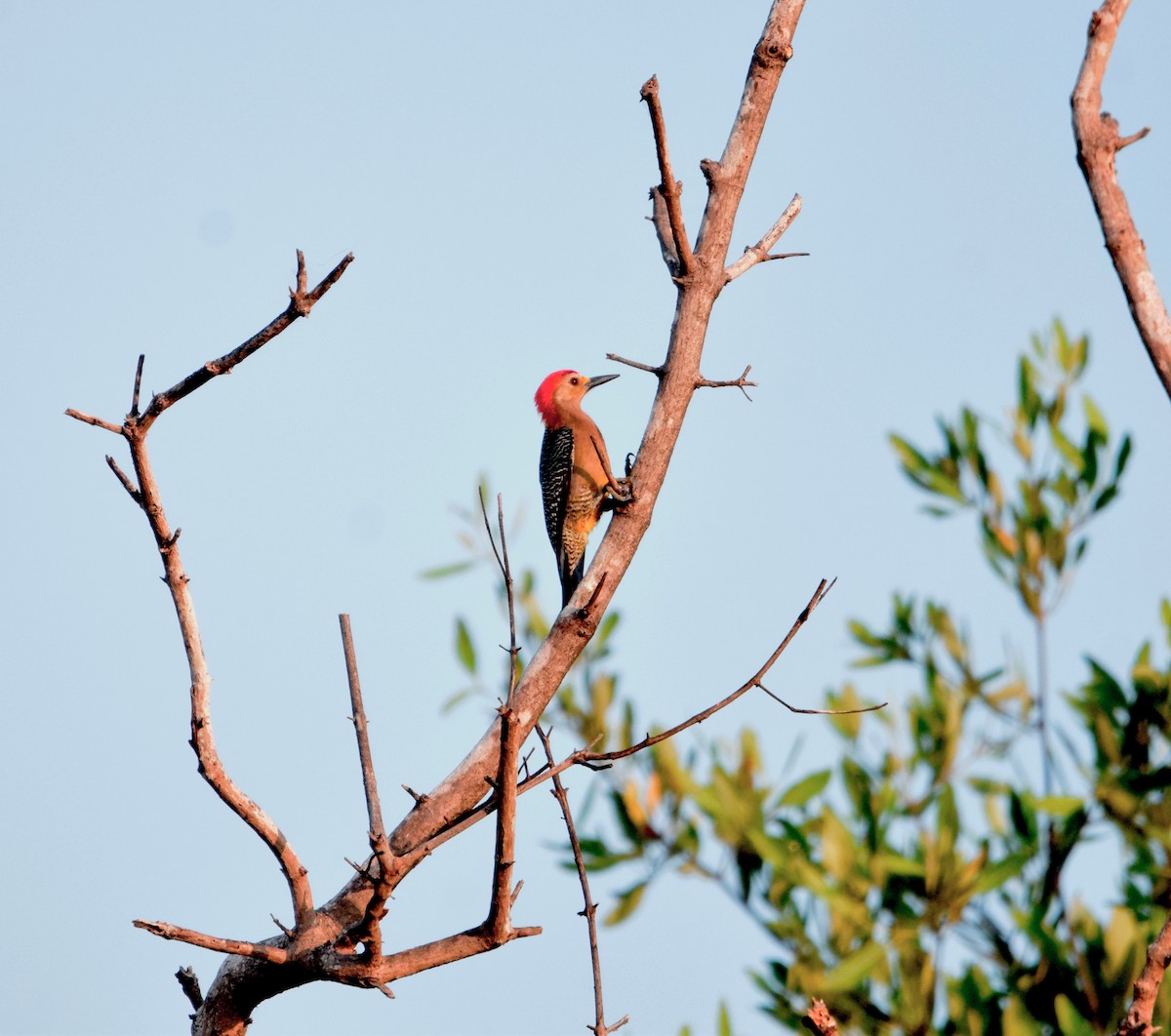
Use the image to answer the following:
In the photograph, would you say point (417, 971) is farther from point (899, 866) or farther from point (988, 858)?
point (988, 858)

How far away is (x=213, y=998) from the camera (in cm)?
347

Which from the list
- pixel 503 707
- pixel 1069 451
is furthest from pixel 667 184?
pixel 1069 451

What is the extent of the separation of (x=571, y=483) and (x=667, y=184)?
3402mm

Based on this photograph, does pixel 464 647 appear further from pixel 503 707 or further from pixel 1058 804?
pixel 503 707

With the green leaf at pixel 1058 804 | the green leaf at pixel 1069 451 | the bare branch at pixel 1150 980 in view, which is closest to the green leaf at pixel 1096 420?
the green leaf at pixel 1069 451

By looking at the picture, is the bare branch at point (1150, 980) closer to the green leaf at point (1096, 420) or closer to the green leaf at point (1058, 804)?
the green leaf at point (1058, 804)

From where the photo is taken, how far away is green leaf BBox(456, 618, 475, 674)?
6.43 metres

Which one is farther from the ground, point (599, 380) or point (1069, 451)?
point (599, 380)

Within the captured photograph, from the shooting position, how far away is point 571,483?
22.9ft

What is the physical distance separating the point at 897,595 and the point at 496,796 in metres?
4.80

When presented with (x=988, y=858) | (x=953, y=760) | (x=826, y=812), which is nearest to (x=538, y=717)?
(x=826, y=812)

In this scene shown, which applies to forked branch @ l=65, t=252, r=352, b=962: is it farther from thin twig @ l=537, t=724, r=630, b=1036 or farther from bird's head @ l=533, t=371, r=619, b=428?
bird's head @ l=533, t=371, r=619, b=428

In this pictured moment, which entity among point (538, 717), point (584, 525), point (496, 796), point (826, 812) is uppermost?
point (584, 525)

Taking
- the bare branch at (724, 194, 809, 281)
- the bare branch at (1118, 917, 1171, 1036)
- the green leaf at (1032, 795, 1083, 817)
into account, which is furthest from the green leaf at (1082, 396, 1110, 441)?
the bare branch at (1118, 917, 1171, 1036)
